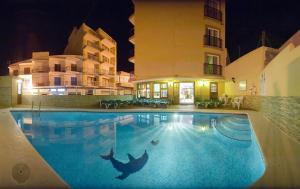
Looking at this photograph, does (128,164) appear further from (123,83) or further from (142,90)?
(123,83)

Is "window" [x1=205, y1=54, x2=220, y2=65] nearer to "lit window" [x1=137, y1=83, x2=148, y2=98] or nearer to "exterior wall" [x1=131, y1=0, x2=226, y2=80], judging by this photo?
"exterior wall" [x1=131, y1=0, x2=226, y2=80]

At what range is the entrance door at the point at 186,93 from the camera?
860 inches

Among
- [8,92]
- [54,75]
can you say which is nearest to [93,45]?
[54,75]

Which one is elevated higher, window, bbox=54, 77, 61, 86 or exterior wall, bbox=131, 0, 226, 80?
exterior wall, bbox=131, 0, 226, 80

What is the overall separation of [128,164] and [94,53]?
35630mm

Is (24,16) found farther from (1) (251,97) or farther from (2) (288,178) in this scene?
(2) (288,178)

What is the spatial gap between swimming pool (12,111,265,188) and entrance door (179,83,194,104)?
11451 millimetres

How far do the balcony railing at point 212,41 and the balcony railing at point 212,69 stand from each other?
2041 millimetres

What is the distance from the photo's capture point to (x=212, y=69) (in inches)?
850

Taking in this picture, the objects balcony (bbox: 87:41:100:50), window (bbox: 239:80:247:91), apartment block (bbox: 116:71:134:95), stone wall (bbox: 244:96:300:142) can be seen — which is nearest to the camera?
stone wall (bbox: 244:96:300:142)

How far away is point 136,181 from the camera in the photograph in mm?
4613

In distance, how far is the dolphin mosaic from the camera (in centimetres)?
514

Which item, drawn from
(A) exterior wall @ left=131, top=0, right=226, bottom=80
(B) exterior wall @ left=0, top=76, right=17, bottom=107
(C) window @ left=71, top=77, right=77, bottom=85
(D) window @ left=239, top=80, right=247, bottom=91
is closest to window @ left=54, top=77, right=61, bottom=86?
(C) window @ left=71, top=77, right=77, bottom=85

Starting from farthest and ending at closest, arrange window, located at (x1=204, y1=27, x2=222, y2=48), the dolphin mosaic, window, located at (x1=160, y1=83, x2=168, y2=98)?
window, located at (x1=160, y1=83, x2=168, y2=98) < window, located at (x1=204, y1=27, x2=222, y2=48) < the dolphin mosaic
